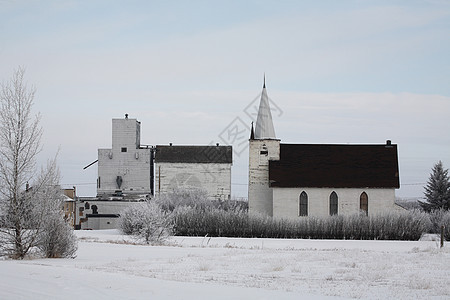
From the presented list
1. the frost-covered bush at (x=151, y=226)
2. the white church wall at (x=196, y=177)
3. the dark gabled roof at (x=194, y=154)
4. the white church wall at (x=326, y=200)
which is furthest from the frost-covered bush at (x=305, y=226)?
the dark gabled roof at (x=194, y=154)

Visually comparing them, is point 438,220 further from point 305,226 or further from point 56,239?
point 56,239

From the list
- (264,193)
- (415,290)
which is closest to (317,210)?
(264,193)

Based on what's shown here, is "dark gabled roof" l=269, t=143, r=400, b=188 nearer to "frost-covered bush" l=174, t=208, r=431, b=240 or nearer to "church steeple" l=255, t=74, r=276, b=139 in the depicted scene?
"church steeple" l=255, t=74, r=276, b=139

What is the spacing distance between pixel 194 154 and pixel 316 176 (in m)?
19.2

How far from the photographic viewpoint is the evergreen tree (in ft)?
206

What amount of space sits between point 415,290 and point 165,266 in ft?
30.7

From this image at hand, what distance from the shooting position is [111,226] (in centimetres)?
6184

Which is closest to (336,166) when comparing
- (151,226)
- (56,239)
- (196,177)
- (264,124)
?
(264,124)

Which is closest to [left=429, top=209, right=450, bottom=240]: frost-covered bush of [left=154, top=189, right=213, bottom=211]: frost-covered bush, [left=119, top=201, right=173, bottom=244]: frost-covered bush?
[left=154, top=189, right=213, bottom=211]: frost-covered bush

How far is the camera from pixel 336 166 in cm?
5669

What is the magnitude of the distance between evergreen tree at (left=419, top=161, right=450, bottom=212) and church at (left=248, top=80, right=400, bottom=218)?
8098 millimetres

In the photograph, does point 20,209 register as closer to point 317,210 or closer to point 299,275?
point 299,275

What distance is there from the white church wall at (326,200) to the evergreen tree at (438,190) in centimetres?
1081

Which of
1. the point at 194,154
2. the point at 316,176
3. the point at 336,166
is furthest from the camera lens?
the point at 194,154
